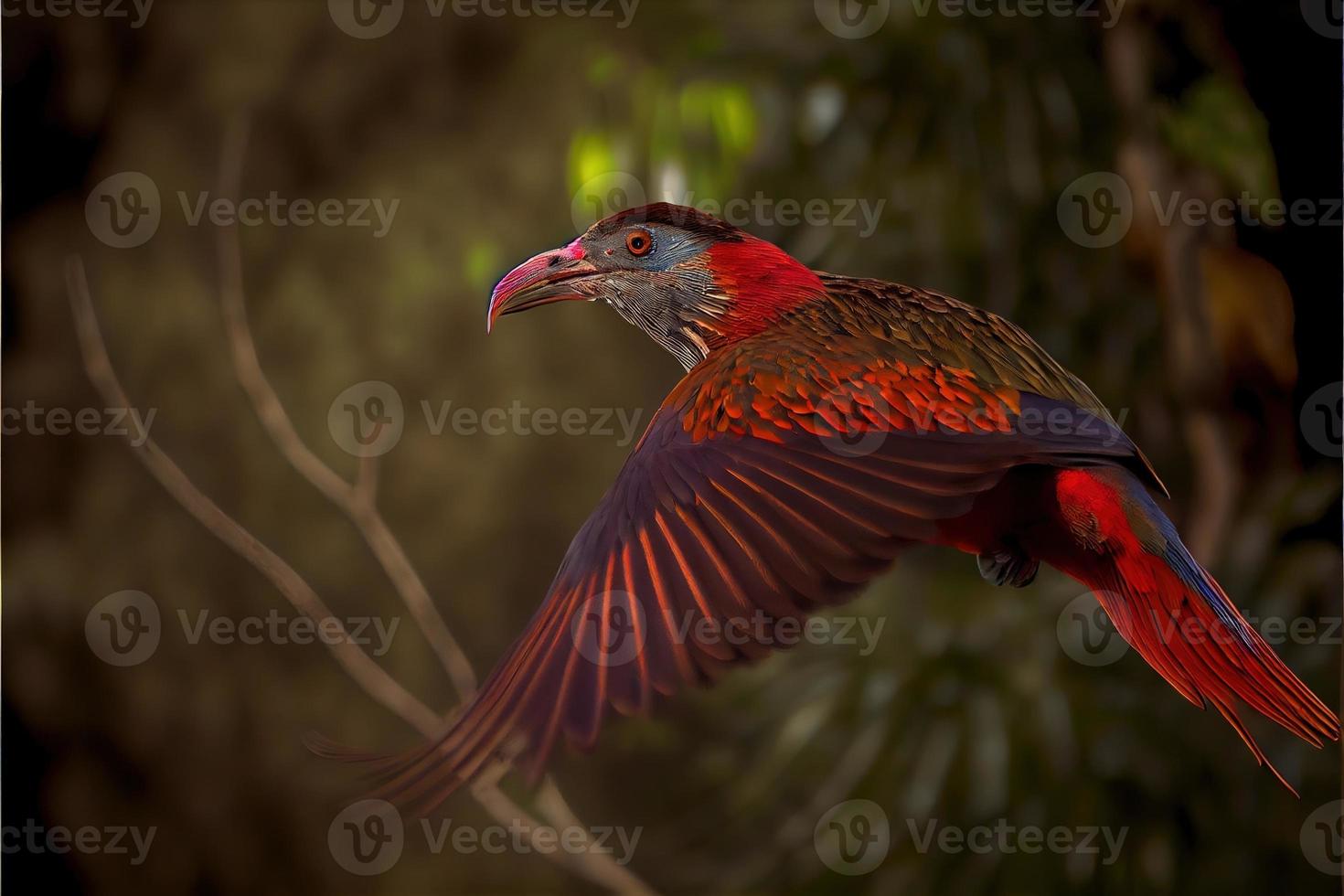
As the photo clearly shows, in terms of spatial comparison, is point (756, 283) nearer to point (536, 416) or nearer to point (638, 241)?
point (638, 241)

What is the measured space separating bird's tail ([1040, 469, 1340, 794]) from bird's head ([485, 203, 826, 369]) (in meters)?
0.21

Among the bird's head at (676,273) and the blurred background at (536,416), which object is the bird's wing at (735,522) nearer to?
the bird's head at (676,273)

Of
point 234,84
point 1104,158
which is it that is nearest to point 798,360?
point 1104,158

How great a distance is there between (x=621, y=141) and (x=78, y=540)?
152cm

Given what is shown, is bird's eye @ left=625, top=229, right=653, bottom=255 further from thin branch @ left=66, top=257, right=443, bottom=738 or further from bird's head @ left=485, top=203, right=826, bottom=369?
thin branch @ left=66, top=257, right=443, bottom=738

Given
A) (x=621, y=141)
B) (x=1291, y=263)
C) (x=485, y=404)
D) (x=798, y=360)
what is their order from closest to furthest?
(x=798, y=360) → (x=1291, y=263) → (x=621, y=141) → (x=485, y=404)

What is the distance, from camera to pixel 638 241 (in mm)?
819

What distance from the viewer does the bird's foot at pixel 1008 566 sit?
2.36ft

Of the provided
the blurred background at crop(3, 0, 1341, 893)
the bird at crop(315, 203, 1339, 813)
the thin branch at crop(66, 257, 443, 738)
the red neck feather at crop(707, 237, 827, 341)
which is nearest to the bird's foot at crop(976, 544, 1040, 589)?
the bird at crop(315, 203, 1339, 813)

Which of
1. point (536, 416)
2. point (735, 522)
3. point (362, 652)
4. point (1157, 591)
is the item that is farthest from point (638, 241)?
point (536, 416)

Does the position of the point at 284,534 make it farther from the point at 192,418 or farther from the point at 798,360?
the point at 798,360

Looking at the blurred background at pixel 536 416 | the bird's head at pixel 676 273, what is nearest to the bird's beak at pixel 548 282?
the bird's head at pixel 676 273

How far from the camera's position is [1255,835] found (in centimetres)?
194

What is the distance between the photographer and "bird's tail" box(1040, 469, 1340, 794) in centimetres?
69
